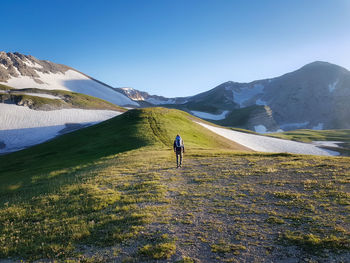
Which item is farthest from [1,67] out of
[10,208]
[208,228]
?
[208,228]

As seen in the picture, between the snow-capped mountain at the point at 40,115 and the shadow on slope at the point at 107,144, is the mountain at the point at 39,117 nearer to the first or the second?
the snow-capped mountain at the point at 40,115

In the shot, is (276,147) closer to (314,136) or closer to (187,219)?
(314,136)

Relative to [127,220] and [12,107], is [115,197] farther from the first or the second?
[12,107]

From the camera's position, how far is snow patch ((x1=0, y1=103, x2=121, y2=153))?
78319 millimetres

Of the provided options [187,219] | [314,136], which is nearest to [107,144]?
[187,219]

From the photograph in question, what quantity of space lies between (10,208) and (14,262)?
23.7 feet

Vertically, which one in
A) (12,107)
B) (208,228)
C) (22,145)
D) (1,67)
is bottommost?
(22,145)

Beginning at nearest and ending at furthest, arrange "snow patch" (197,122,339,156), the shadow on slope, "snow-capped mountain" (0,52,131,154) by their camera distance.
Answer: the shadow on slope
"snow patch" (197,122,339,156)
"snow-capped mountain" (0,52,131,154)

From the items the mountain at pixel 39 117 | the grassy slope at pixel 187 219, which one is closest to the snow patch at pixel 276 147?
the grassy slope at pixel 187 219

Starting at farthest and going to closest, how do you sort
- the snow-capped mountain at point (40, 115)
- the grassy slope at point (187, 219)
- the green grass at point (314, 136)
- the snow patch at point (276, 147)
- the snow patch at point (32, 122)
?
1. the green grass at point (314, 136)
2. the snow-capped mountain at point (40, 115)
3. the snow patch at point (32, 122)
4. the snow patch at point (276, 147)
5. the grassy slope at point (187, 219)

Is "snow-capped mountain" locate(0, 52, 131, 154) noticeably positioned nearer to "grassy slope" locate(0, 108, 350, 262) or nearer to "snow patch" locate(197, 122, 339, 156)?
"snow patch" locate(197, 122, 339, 156)

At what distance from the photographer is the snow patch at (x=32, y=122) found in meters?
78.3

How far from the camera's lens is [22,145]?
248 feet

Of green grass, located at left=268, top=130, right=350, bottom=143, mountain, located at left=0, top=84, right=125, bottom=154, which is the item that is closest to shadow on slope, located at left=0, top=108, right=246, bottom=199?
mountain, located at left=0, top=84, right=125, bottom=154
